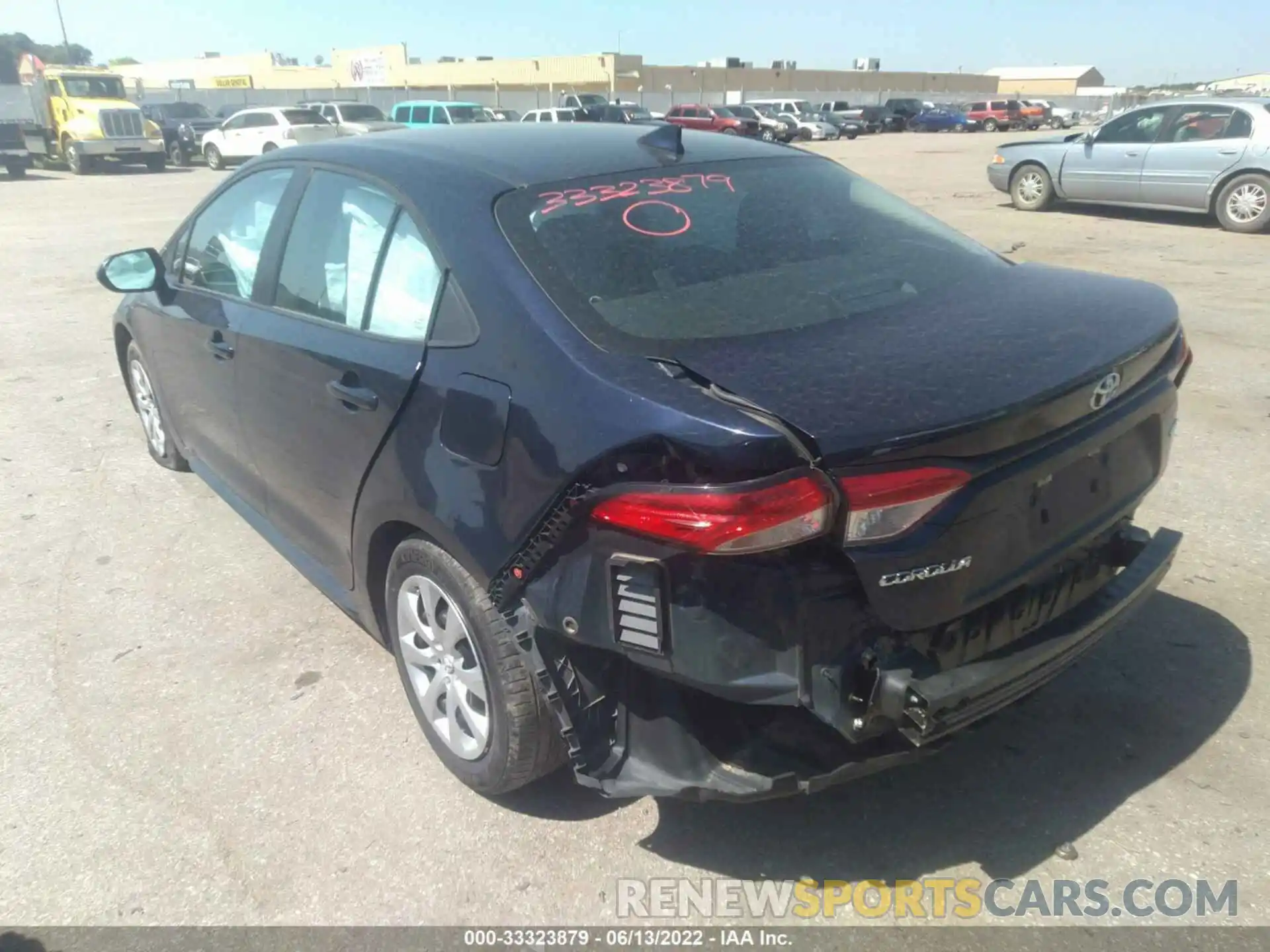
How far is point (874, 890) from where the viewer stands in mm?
2471

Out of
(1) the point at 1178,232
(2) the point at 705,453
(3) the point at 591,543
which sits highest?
(2) the point at 705,453

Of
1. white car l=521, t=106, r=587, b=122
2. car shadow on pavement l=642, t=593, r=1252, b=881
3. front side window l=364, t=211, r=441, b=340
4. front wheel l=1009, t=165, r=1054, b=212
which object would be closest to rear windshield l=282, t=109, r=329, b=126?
white car l=521, t=106, r=587, b=122

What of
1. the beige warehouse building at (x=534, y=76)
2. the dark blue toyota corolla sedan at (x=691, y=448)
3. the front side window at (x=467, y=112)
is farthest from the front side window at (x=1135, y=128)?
the beige warehouse building at (x=534, y=76)

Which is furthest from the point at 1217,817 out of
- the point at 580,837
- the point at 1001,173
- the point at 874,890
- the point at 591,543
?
the point at 1001,173

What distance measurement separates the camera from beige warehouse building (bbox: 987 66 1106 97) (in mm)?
97312

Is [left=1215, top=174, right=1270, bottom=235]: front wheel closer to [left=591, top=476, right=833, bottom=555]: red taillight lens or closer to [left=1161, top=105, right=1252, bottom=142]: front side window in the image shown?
[left=1161, top=105, right=1252, bottom=142]: front side window

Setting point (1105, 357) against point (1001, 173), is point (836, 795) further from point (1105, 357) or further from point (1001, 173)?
point (1001, 173)

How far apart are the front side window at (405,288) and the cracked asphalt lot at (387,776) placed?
51.2 inches

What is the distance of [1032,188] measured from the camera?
576 inches

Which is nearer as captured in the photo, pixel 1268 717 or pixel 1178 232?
pixel 1268 717

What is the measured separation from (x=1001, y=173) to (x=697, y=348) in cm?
1456

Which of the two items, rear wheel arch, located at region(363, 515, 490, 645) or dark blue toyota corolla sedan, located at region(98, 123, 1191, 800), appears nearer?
dark blue toyota corolla sedan, located at region(98, 123, 1191, 800)

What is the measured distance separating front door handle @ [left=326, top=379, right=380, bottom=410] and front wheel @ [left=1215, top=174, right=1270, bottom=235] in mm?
13050

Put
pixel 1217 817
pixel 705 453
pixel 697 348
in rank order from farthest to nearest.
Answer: pixel 1217 817
pixel 697 348
pixel 705 453
